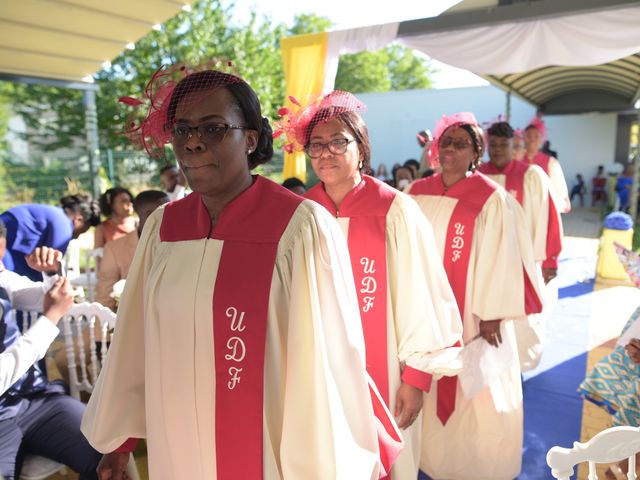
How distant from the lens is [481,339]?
9.92ft

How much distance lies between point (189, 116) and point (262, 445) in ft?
3.43

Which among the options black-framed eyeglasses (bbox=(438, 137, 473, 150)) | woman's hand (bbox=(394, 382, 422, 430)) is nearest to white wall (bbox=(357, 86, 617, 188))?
black-framed eyeglasses (bbox=(438, 137, 473, 150))

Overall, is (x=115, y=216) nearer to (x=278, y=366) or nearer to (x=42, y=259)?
(x=42, y=259)

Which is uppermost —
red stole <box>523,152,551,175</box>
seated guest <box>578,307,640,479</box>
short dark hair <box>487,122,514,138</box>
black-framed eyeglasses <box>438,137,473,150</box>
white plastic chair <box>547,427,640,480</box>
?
short dark hair <box>487,122,514,138</box>

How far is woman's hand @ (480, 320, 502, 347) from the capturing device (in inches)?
116

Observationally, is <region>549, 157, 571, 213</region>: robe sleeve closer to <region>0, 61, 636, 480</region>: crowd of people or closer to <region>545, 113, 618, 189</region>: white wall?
<region>0, 61, 636, 480</region>: crowd of people

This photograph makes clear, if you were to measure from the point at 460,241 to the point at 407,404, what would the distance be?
1130 mm

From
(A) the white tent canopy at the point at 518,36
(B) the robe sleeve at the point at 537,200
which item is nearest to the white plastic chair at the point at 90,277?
(A) the white tent canopy at the point at 518,36

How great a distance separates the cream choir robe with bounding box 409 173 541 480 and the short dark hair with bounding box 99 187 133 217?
11.7 ft

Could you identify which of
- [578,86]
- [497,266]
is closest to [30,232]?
[497,266]

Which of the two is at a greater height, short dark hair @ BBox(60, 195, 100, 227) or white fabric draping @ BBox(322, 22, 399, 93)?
white fabric draping @ BBox(322, 22, 399, 93)

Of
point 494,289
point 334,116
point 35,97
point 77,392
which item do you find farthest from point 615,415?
point 35,97

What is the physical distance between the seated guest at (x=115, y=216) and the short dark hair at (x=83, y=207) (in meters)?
0.11

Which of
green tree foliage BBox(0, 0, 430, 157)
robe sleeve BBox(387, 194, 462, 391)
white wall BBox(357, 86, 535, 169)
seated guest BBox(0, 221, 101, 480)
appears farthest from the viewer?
white wall BBox(357, 86, 535, 169)
